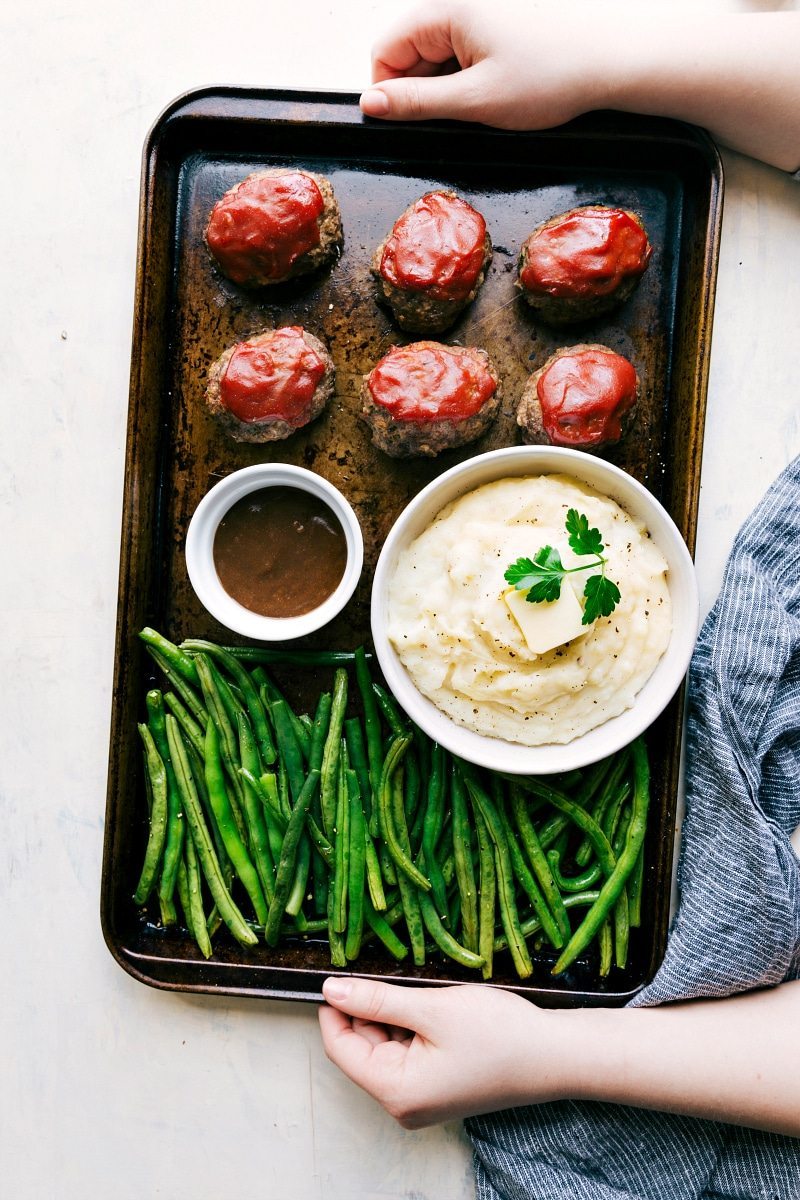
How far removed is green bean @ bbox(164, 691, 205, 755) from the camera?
10.6ft

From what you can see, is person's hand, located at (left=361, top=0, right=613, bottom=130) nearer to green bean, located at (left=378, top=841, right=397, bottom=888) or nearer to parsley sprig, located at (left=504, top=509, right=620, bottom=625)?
parsley sprig, located at (left=504, top=509, right=620, bottom=625)

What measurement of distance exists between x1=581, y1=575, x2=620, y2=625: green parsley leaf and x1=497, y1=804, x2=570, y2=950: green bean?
2.80 feet

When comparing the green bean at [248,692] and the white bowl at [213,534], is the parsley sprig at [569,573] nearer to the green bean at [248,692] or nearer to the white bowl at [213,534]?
the white bowl at [213,534]

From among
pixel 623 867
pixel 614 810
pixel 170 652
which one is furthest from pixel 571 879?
pixel 170 652

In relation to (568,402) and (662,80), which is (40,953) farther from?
(662,80)

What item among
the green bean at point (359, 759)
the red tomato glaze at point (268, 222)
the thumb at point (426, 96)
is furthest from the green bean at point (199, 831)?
the thumb at point (426, 96)

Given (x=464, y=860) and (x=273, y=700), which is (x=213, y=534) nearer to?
(x=273, y=700)

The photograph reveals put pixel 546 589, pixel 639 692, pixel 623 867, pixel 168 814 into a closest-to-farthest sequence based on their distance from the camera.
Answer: pixel 546 589
pixel 639 692
pixel 623 867
pixel 168 814

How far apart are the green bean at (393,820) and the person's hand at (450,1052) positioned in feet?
1.28

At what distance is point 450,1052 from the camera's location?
2.97 m

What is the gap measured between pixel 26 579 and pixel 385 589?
4.99 ft

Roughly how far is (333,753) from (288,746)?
168mm

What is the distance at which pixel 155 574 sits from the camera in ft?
10.9

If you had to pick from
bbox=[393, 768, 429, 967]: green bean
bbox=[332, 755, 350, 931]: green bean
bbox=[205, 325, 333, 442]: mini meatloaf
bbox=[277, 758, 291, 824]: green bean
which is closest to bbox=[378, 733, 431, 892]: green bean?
bbox=[393, 768, 429, 967]: green bean
